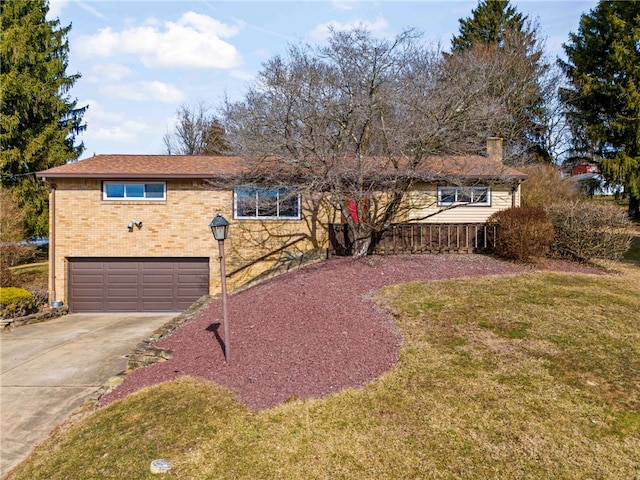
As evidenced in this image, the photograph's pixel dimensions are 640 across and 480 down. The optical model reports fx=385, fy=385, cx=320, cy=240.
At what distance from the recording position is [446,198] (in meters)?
14.0

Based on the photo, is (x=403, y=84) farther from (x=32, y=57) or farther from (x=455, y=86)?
(x=32, y=57)

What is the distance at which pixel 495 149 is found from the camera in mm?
14875

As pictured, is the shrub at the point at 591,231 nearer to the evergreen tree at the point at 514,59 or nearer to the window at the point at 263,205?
the evergreen tree at the point at 514,59

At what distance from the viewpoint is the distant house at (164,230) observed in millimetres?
13102

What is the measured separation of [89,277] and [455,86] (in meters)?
13.2

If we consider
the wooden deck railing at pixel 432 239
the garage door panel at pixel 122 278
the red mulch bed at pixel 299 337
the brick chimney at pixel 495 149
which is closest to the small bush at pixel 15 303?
the garage door panel at pixel 122 278

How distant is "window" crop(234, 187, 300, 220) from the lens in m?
13.0

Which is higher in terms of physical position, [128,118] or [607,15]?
[607,15]

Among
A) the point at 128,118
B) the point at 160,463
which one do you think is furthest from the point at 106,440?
the point at 128,118

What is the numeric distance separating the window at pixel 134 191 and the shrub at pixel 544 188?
14.5 metres

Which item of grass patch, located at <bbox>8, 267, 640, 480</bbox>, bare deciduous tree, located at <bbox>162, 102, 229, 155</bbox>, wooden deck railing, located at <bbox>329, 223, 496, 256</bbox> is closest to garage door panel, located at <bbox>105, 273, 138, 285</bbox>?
wooden deck railing, located at <bbox>329, 223, 496, 256</bbox>

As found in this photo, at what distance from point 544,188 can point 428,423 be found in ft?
53.5

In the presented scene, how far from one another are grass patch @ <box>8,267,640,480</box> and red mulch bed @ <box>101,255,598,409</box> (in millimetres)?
318

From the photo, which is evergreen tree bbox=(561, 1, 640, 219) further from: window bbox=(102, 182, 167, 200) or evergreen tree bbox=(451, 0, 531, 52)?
window bbox=(102, 182, 167, 200)
